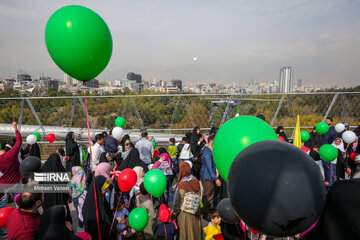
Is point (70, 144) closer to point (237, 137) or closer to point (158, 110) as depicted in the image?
point (158, 110)

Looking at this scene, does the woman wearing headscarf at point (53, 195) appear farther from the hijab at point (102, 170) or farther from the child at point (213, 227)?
the child at point (213, 227)

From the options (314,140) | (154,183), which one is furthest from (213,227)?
(314,140)

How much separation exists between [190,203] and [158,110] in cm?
557

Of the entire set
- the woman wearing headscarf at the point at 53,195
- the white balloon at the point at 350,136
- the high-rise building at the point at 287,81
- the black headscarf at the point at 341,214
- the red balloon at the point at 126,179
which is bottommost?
the woman wearing headscarf at the point at 53,195

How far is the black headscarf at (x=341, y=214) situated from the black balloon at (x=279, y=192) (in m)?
0.06

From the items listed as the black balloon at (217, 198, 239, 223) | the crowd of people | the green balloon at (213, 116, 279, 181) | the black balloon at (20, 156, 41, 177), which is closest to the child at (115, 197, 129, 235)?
the crowd of people

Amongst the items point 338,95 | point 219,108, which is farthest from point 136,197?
point 338,95

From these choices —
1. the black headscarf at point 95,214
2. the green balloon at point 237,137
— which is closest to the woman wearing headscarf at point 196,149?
the black headscarf at point 95,214

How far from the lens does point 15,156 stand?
13.1ft

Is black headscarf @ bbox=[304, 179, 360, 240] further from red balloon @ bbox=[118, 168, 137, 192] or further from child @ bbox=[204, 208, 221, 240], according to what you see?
red balloon @ bbox=[118, 168, 137, 192]

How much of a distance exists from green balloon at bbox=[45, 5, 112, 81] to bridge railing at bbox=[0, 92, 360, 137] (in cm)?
496

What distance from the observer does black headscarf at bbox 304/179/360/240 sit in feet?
3.54

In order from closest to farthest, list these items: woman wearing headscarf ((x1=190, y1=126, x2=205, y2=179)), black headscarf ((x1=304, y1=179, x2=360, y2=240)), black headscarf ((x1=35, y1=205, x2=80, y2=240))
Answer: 1. black headscarf ((x1=304, y1=179, x2=360, y2=240))
2. black headscarf ((x1=35, y1=205, x2=80, y2=240))
3. woman wearing headscarf ((x1=190, y1=126, x2=205, y2=179))

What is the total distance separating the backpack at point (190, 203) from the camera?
2.96 meters
